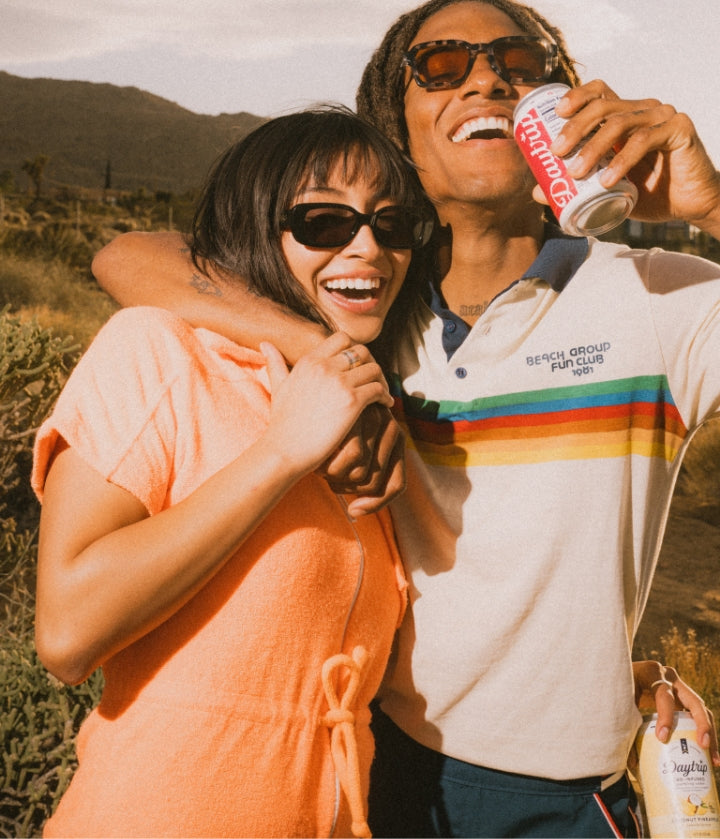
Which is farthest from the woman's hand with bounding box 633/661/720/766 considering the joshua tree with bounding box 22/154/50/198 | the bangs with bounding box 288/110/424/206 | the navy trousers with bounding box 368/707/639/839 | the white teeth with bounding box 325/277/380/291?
the joshua tree with bounding box 22/154/50/198

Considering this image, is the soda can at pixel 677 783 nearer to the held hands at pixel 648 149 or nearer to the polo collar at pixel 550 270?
the polo collar at pixel 550 270

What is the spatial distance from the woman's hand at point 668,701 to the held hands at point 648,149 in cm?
95

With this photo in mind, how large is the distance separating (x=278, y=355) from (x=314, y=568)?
389mm

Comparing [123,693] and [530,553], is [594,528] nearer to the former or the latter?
[530,553]

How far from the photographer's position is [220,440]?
4.25 ft

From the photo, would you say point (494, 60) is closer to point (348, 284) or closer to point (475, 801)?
point (348, 284)

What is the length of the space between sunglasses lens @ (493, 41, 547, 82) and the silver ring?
2.78 feet

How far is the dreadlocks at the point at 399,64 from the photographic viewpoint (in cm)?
197

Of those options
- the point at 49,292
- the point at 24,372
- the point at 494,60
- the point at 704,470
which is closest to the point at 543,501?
the point at 494,60

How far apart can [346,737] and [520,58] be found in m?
1.50

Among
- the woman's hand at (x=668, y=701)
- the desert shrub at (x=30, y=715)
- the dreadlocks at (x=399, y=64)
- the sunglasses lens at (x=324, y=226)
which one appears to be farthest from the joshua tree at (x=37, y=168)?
the woman's hand at (x=668, y=701)

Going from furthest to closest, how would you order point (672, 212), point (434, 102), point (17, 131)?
point (17, 131) → point (434, 102) → point (672, 212)

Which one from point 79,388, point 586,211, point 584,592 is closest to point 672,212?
point 586,211

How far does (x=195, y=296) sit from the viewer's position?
154 centimetres
